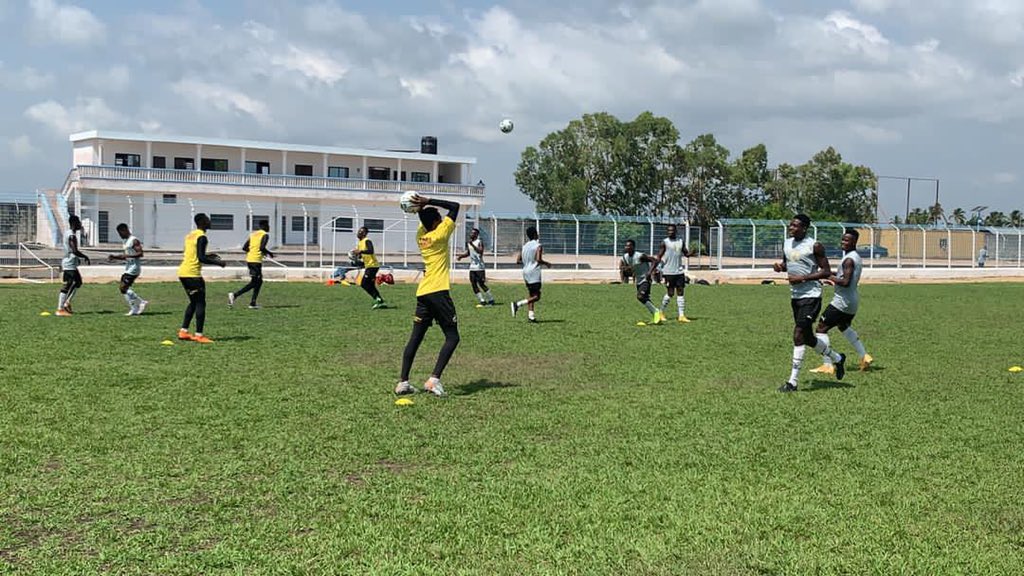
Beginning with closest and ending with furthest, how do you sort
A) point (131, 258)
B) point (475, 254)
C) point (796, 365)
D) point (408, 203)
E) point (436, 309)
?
point (408, 203)
point (436, 309)
point (796, 365)
point (131, 258)
point (475, 254)

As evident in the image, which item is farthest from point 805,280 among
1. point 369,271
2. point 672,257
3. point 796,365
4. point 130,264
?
point 130,264

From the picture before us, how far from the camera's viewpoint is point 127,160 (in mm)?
51500

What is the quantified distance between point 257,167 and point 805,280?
4843 centimetres

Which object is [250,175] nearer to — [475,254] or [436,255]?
[475,254]

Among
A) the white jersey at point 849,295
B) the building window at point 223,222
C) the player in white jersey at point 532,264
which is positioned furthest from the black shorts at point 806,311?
the building window at point 223,222

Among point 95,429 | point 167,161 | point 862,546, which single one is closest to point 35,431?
point 95,429

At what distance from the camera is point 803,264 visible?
10.5m

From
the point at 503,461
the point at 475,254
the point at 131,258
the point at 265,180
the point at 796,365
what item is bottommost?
the point at 503,461

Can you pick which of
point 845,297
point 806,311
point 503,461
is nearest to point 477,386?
point 503,461

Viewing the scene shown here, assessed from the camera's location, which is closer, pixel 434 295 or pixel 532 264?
pixel 434 295

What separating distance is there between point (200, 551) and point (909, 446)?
17.3 feet

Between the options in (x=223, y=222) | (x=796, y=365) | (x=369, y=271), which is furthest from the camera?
(x=223, y=222)

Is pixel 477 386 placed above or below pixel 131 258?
below

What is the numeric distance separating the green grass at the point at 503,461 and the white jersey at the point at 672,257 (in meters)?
4.40
